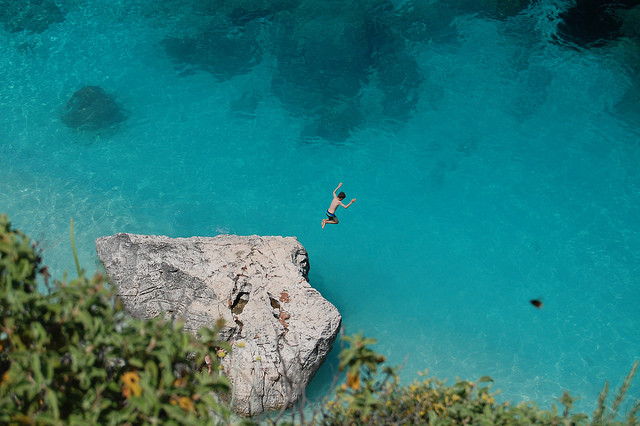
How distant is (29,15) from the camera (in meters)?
18.2

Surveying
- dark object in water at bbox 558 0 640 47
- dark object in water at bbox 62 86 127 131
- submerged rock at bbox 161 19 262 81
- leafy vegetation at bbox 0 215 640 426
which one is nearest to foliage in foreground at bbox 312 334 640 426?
leafy vegetation at bbox 0 215 640 426

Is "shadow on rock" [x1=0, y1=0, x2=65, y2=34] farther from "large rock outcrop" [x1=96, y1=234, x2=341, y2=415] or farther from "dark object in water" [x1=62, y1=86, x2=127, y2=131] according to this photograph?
"large rock outcrop" [x1=96, y1=234, x2=341, y2=415]

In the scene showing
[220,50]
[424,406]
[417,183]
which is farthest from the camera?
[220,50]

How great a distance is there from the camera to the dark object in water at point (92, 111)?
15328mm

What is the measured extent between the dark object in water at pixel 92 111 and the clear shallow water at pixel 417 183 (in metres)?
0.33

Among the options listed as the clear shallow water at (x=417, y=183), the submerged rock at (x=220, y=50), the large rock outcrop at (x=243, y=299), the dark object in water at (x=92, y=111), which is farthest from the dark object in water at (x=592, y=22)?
the dark object in water at (x=92, y=111)

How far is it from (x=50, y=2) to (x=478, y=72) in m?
14.3

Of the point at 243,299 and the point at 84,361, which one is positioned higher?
the point at 84,361

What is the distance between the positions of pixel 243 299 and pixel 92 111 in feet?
28.4

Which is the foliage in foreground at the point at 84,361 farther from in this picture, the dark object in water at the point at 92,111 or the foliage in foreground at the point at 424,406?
the dark object in water at the point at 92,111

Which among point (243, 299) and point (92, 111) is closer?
point (243, 299)

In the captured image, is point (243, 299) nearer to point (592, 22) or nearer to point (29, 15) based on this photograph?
point (29, 15)

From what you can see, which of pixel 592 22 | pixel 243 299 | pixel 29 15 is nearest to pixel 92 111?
pixel 29 15

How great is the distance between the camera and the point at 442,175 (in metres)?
14.6
